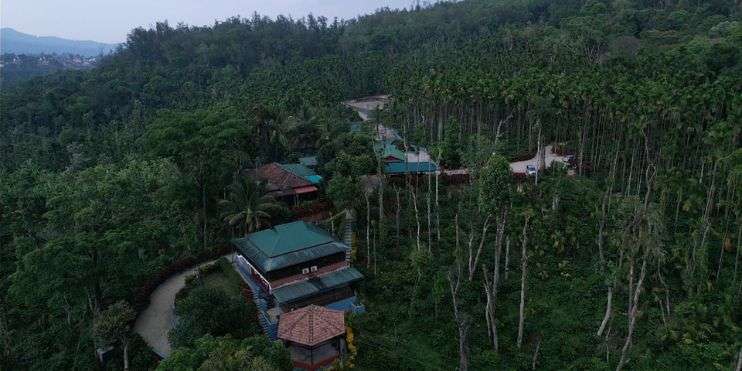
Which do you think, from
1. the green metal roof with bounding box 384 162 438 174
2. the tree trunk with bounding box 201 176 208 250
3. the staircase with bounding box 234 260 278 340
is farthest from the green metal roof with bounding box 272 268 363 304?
the green metal roof with bounding box 384 162 438 174

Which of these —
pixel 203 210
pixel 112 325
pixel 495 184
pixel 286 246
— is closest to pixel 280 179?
pixel 203 210

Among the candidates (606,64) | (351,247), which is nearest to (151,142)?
(351,247)

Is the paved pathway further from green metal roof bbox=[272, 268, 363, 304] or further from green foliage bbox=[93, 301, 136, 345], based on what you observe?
green metal roof bbox=[272, 268, 363, 304]

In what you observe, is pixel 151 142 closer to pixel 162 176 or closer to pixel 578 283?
pixel 162 176

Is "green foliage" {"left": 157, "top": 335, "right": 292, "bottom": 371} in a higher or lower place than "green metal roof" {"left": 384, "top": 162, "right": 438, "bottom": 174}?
lower

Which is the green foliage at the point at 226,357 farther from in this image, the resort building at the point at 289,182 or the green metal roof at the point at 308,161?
the green metal roof at the point at 308,161

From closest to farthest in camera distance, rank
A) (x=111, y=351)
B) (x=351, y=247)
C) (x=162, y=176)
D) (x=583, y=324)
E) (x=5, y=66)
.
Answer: (x=111, y=351) < (x=583, y=324) < (x=351, y=247) < (x=162, y=176) < (x=5, y=66)
